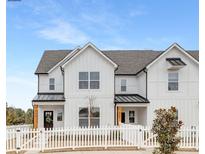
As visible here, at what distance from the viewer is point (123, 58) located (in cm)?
1925

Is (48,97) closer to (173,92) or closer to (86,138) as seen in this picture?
(86,138)

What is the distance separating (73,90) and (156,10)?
1043 cm

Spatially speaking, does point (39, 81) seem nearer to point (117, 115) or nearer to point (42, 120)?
point (42, 120)

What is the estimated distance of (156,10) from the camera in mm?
5141

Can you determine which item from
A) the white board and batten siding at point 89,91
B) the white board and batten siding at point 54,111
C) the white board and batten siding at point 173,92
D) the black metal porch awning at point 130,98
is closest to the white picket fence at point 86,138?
the white board and batten siding at point 89,91

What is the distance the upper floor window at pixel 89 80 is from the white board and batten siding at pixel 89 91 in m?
0.15

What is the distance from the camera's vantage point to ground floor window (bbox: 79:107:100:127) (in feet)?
49.4

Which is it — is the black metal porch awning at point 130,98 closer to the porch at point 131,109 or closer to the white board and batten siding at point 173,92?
the porch at point 131,109

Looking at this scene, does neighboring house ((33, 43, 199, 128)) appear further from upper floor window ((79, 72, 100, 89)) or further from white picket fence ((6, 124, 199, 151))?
white picket fence ((6, 124, 199, 151))

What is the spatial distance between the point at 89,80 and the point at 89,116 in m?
1.74

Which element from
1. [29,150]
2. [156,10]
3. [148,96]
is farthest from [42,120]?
[156,10]

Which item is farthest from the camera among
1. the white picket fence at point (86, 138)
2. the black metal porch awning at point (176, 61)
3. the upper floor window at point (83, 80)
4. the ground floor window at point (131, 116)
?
the ground floor window at point (131, 116)

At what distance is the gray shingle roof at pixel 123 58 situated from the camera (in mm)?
18047

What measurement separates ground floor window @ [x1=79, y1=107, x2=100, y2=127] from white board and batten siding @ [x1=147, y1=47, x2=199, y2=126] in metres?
2.67
